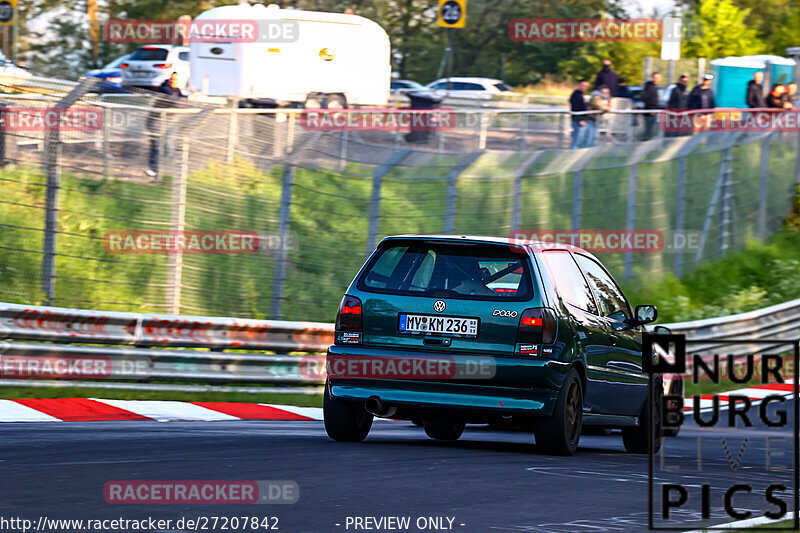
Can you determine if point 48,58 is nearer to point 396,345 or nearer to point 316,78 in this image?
point 316,78

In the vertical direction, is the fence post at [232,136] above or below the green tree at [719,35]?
below

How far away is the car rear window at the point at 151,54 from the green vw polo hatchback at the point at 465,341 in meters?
29.8

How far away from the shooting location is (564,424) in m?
9.45

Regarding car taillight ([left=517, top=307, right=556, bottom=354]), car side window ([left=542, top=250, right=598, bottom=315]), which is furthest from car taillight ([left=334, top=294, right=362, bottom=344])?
car side window ([left=542, top=250, right=598, bottom=315])

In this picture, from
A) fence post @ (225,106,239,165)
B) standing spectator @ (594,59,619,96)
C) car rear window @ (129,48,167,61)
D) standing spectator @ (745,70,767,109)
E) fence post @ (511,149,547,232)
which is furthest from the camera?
car rear window @ (129,48,167,61)

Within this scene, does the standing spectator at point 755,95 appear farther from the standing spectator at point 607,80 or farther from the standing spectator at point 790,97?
the standing spectator at point 607,80

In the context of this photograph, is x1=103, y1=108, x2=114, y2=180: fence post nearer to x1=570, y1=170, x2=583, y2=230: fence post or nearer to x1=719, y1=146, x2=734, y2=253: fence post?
x1=570, y1=170, x2=583, y2=230: fence post

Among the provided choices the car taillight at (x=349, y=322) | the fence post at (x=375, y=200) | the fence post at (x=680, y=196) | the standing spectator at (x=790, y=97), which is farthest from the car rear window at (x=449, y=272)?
the standing spectator at (x=790, y=97)

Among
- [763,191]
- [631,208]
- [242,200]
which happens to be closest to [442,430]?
[242,200]

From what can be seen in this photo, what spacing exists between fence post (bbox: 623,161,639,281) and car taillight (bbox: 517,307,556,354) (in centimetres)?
1159

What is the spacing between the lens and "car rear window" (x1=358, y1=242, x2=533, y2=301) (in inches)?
375

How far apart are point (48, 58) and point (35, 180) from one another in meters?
41.9

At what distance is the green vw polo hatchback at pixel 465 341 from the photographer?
30.7 feet

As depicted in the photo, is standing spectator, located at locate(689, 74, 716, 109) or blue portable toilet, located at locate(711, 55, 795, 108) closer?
standing spectator, located at locate(689, 74, 716, 109)
